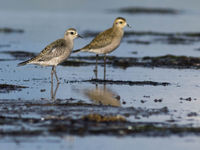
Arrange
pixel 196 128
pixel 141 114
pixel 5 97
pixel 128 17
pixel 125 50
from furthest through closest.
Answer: pixel 128 17 → pixel 125 50 → pixel 5 97 → pixel 141 114 → pixel 196 128

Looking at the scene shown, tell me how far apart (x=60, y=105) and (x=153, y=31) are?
22.6 metres

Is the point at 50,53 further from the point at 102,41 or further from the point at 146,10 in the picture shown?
the point at 146,10

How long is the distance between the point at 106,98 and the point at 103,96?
0.34m

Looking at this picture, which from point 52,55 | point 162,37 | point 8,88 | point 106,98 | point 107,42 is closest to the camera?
point 106,98

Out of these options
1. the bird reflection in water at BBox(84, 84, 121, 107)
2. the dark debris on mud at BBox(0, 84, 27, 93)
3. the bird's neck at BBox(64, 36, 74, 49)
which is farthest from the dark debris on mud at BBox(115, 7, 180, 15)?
the dark debris on mud at BBox(0, 84, 27, 93)

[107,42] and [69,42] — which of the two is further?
[107,42]

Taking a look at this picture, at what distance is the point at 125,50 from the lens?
26297mm

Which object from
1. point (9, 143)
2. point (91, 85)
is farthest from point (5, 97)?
point (9, 143)

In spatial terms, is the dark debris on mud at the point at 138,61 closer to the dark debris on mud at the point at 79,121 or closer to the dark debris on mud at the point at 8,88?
the dark debris on mud at the point at 8,88

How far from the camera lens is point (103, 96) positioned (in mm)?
14922

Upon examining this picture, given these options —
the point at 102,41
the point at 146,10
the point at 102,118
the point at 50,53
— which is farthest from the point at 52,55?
the point at 146,10

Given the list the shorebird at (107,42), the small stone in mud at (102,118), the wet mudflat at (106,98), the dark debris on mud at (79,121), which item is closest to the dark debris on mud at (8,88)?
the wet mudflat at (106,98)

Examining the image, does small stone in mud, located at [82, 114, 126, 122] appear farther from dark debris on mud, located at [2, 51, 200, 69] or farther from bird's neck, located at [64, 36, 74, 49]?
dark debris on mud, located at [2, 51, 200, 69]

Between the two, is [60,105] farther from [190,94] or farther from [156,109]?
[190,94]
